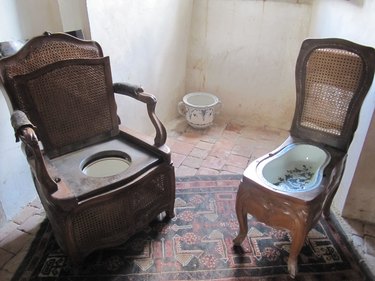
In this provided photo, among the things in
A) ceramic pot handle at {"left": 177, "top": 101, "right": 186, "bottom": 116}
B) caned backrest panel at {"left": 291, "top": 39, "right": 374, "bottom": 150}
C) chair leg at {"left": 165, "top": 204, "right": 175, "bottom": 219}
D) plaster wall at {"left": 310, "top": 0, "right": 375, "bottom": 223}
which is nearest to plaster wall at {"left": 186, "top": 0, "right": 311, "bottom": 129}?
ceramic pot handle at {"left": 177, "top": 101, "right": 186, "bottom": 116}

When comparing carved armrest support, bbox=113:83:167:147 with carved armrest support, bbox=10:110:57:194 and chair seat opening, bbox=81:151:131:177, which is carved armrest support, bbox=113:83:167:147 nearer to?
chair seat opening, bbox=81:151:131:177

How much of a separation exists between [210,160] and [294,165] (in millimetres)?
781

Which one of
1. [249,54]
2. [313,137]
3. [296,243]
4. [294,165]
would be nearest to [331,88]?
[313,137]

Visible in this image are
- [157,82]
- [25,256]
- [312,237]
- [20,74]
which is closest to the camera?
[20,74]

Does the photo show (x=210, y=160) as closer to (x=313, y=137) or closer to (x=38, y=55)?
(x=313, y=137)

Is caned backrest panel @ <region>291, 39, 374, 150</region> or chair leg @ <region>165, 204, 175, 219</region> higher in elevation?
caned backrest panel @ <region>291, 39, 374, 150</region>

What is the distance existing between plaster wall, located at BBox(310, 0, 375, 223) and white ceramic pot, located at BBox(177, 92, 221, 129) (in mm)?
1072

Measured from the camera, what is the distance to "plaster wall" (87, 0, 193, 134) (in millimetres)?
1963

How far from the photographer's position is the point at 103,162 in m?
1.73

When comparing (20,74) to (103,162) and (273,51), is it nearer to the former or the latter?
(103,162)

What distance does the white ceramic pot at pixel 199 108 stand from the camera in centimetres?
271

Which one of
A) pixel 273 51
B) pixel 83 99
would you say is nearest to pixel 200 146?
pixel 273 51

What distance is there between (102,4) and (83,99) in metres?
0.58

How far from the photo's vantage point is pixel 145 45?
2.34m
